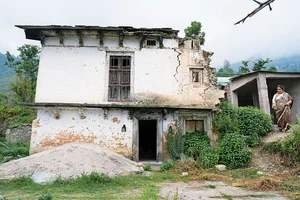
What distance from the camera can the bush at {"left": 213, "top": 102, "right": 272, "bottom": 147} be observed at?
9750 millimetres

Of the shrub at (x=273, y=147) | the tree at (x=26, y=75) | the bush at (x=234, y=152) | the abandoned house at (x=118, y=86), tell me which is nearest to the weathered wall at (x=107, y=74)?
the abandoned house at (x=118, y=86)

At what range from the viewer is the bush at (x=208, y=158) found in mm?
8383

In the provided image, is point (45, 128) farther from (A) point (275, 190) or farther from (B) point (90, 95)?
(A) point (275, 190)

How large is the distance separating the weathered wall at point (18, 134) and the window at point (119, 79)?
8289 mm

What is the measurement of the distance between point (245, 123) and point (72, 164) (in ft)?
24.2

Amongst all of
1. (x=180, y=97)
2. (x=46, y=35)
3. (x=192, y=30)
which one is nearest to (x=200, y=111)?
(x=180, y=97)

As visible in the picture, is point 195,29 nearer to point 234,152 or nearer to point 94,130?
point 234,152

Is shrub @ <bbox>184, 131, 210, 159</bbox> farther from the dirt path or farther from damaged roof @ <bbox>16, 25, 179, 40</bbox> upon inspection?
damaged roof @ <bbox>16, 25, 179, 40</bbox>

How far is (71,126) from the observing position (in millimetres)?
9711

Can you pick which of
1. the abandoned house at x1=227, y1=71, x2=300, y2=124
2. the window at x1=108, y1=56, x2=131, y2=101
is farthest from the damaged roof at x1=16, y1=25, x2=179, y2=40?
the abandoned house at x1=227, y1=71, x2=300, y2=124

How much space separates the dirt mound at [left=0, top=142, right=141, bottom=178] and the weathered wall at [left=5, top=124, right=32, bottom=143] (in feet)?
27.1

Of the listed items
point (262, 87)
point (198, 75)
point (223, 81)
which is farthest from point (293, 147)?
point (223, 81)

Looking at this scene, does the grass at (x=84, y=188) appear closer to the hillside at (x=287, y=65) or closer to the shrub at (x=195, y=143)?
the shrub at (x=195, y=143)

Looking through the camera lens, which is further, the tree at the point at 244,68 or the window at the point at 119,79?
the tree at the point at 244,68
